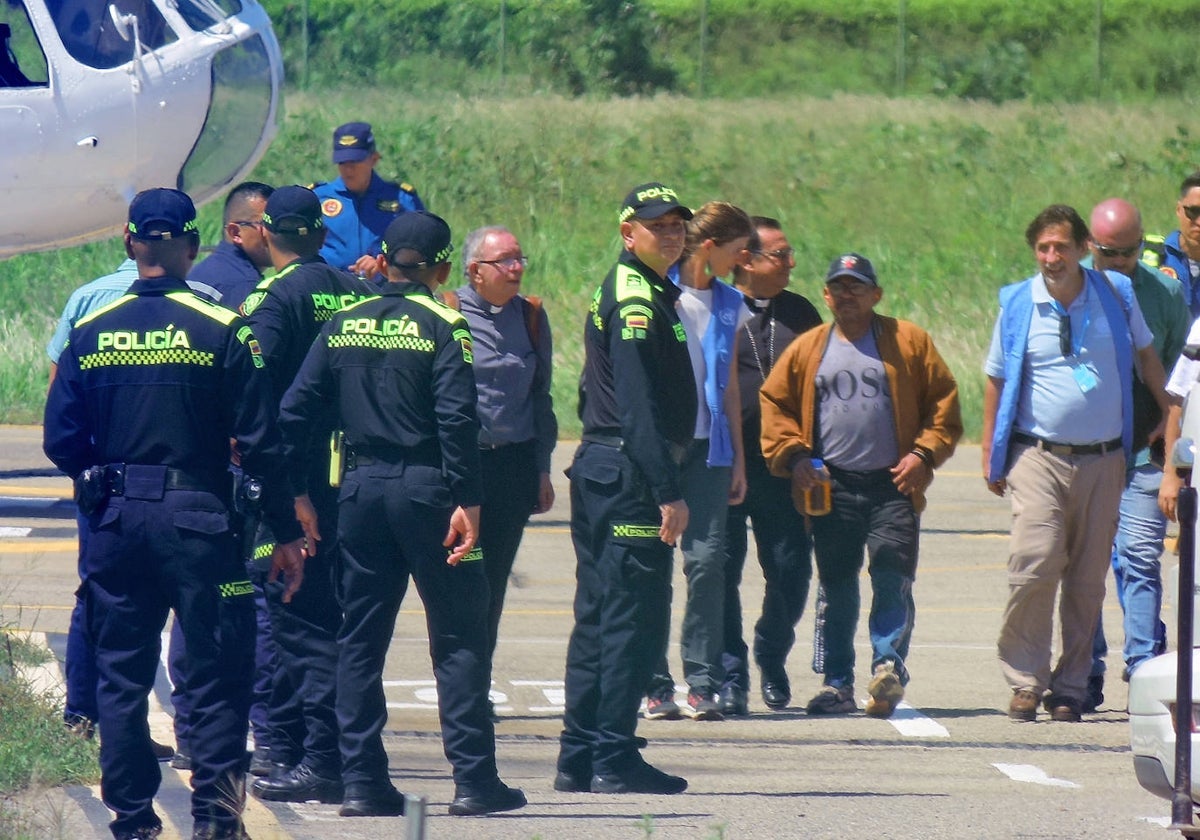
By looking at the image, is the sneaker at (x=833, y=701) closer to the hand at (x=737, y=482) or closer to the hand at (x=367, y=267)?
the hand at (x=737, y=482)

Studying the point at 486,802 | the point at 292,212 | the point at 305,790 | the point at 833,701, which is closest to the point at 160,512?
the point at 305,790

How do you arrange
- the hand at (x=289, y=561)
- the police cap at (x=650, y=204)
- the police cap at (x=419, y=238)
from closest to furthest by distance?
the hand at (x=289, y=561), the police cap at (x=419, y=238), the police cap at (x=650, y=204)

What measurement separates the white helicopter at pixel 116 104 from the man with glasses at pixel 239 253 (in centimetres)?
509

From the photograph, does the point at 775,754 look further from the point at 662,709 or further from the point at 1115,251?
the point at 1115,251

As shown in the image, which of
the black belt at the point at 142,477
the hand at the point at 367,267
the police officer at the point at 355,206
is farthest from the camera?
the police officer at the point at 355,206

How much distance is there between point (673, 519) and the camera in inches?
277

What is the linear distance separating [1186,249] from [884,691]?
2.56 m

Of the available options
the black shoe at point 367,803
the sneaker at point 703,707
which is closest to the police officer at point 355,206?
the sneaker at point 703,707

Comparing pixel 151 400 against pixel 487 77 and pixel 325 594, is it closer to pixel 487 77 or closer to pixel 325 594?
pixel 325 594

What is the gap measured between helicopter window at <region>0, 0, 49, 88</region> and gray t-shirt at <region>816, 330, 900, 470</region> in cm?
636

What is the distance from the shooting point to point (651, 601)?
7219 mm

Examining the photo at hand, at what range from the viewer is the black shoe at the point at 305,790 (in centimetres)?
696

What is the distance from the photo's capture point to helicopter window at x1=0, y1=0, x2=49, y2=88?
12922 millimetres

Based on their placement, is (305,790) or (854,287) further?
(854,287)
